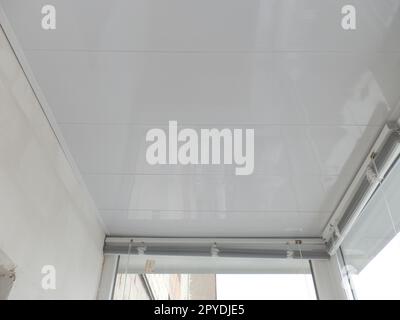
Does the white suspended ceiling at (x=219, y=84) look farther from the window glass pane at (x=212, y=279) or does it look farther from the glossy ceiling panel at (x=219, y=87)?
the window glass pane at (x=212, y=279)

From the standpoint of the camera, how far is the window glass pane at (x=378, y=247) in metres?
1.66

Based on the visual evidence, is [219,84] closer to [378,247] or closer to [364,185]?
[364,185]

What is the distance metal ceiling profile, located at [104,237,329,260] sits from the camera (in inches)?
90.5

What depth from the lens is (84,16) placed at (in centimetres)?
118

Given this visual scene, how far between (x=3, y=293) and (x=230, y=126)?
111 centimetres

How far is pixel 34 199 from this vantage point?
1.41 metres

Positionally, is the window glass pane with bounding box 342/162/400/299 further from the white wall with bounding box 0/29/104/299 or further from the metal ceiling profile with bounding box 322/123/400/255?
the white wall with bounding box 0/29/104/299

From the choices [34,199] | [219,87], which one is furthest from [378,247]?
[34,199]

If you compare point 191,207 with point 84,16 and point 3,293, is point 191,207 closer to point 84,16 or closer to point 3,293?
point 3,293

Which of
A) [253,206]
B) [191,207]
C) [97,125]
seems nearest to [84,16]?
[97,125]

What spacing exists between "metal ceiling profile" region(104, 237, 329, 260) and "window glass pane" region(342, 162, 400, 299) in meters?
0.26

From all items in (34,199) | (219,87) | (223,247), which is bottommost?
(34,199)

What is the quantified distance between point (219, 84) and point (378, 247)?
1268 mm
